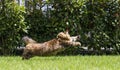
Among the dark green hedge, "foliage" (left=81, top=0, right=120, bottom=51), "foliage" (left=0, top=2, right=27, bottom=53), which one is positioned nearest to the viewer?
"foliage" (left=0, top=2, right=27, bottom=53)

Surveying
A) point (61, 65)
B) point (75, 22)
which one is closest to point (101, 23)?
point (75, 22)

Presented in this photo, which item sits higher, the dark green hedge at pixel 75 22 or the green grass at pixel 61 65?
the green grass at pixel 61 65

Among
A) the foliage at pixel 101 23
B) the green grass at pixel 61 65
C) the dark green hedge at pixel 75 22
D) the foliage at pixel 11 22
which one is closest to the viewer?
the green grass at pixel 61 65

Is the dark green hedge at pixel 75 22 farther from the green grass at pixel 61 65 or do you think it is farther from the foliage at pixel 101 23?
the green grass at pixel 61 65

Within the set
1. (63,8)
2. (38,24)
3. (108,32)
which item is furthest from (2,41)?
(108,32)

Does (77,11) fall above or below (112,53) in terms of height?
above

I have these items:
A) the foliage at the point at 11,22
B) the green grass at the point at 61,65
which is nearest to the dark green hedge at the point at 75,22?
the foliage at the point at 11,22

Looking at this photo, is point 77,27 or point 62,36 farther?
point 77,27

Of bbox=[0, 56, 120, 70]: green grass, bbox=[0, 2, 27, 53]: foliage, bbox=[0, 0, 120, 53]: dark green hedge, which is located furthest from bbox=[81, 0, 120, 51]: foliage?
bbox=[0, 56, 120, 70]: green grass

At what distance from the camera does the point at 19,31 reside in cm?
1203

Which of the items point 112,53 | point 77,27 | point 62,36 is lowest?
point 112,53

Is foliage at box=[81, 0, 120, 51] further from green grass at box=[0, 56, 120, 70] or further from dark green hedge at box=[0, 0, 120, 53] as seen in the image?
green grass at box=[0, 56, 120, 70]

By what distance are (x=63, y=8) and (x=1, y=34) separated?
78.8 inches

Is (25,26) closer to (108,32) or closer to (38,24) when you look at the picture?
(38,24)
